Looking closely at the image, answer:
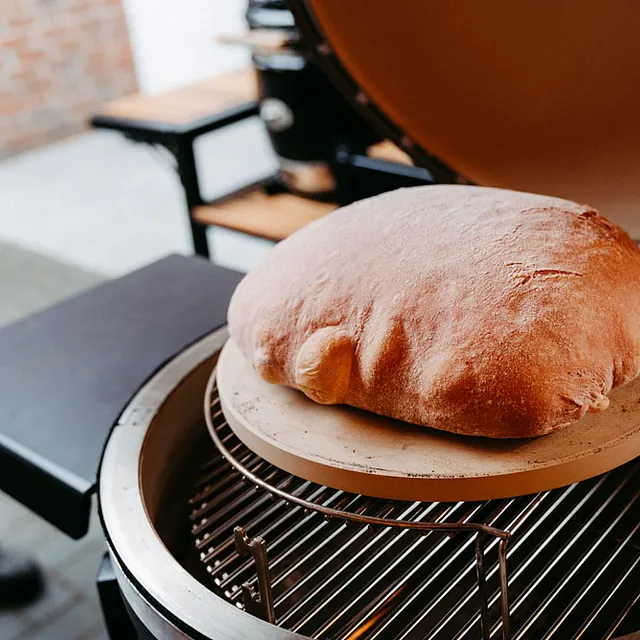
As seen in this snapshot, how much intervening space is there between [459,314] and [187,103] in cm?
167

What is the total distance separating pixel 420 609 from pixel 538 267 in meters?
0.32

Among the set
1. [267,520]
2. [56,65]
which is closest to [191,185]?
[267,520]

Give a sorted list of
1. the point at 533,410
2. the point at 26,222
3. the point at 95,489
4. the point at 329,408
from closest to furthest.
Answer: the point at 533,410 < the point at 329,408 < the point at 95,489 < the point at 26,222

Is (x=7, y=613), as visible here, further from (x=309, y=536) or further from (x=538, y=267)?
(x=538, y=267)

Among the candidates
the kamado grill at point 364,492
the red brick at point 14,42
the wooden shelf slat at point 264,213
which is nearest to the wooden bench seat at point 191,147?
the wooden shelf slat at point 264,213

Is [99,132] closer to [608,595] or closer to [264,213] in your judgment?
[264,213]

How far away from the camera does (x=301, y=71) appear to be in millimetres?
1647

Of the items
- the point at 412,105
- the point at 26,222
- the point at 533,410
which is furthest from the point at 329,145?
the point at 26,222

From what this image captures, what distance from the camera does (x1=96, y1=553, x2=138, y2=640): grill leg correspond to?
708 millimetres

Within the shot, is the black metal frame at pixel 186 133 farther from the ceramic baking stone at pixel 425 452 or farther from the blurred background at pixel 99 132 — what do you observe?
the ceramic baking stone at pixel 425 452

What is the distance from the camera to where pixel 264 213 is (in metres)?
1.90

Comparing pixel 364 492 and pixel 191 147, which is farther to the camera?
pixel 191 147

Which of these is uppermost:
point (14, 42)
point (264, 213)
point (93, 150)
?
point (14, 42)

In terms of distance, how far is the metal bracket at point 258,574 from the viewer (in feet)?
1.72
